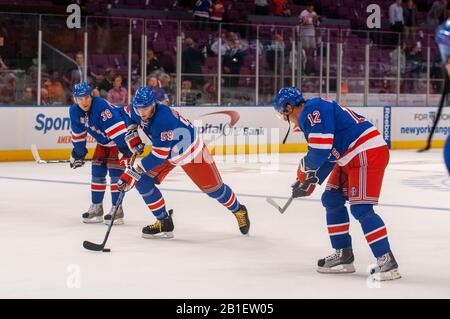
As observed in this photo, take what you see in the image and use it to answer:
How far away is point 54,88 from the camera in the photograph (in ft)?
43.8

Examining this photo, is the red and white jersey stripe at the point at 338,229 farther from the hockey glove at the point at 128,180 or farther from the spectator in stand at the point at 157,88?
the spectator in stand at the point at 157,88

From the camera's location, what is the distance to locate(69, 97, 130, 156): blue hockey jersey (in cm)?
745

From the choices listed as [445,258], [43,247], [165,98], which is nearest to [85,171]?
[165,98]

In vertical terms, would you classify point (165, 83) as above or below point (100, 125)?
above

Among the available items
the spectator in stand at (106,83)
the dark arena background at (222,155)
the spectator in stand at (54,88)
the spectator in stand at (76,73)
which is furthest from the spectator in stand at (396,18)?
the spectator in stand at (54,88)

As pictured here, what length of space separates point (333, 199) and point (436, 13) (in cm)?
1550

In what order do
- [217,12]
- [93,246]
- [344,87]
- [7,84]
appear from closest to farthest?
[93,246]
[7,84]
[344,87]
[217,12]

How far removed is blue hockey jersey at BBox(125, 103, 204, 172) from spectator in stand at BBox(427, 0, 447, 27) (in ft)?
45.8

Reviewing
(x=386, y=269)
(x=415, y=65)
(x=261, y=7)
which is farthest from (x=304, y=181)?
(x=261, y=7)

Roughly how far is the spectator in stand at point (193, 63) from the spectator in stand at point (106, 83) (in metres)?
1.21

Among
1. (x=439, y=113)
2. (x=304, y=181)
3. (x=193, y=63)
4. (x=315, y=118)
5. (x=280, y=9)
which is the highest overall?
(x=280, y=9)

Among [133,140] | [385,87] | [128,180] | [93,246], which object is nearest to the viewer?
[93,246]

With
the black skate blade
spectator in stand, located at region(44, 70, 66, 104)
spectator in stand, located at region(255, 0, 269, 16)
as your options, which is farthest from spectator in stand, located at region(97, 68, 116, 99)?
the black skate blade

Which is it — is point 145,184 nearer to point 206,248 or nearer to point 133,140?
point 133,140
